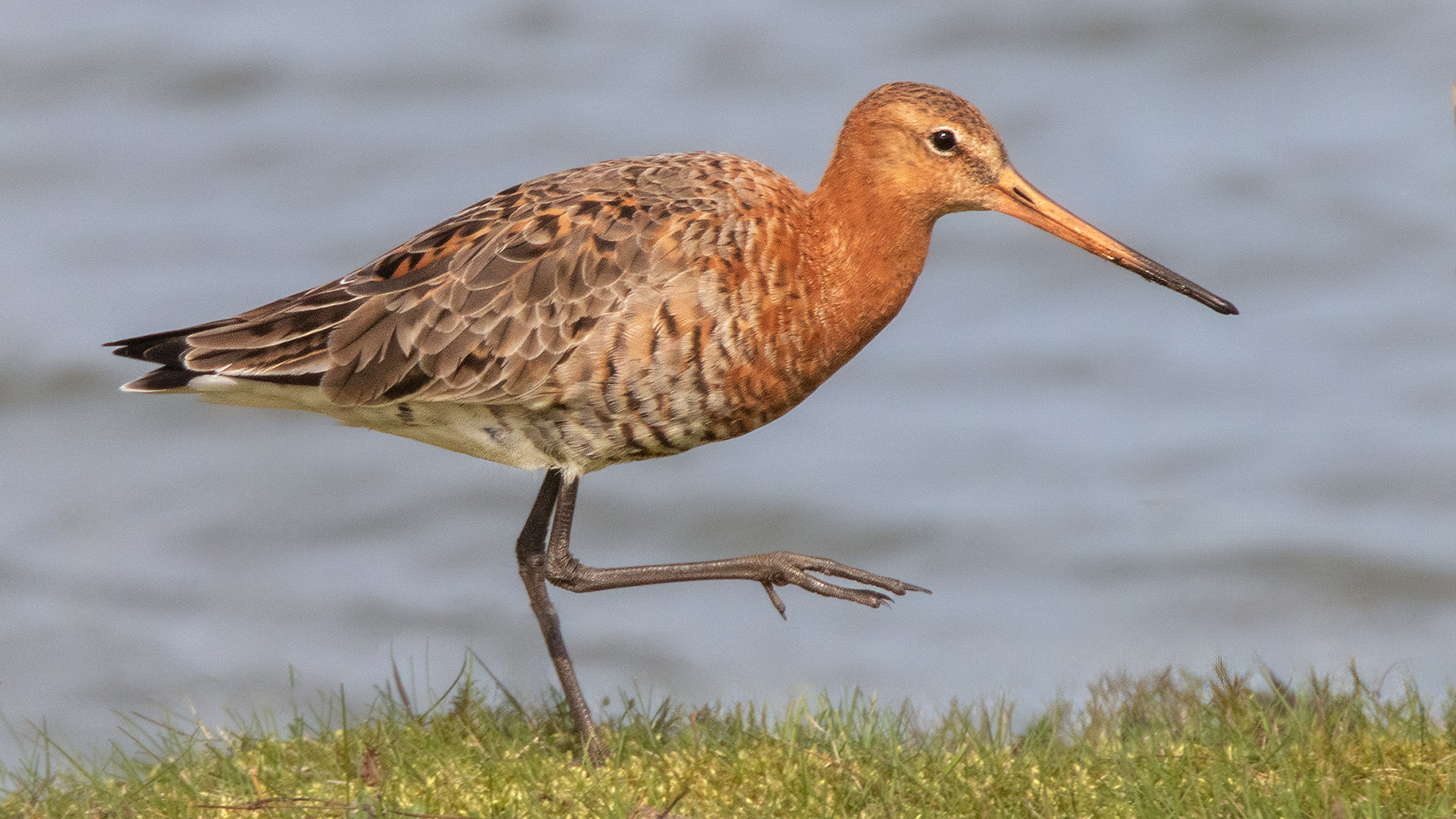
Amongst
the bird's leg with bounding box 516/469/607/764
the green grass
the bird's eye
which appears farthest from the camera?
the bird's leg with bounding box 516/469/607/764

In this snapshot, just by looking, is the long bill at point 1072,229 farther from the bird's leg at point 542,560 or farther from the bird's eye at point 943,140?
the bird's leg at point 542,560

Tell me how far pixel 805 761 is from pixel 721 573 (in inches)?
35.7

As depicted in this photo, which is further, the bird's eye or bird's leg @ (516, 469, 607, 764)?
bird's leg @ (516, 469, 607, 764)

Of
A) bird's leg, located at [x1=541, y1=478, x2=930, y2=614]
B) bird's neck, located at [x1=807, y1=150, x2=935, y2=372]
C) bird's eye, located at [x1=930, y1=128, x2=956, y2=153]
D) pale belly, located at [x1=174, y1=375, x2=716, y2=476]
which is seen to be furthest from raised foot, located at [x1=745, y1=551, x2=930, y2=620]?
bird's eye, located at [x1=930, y1=128, x2=956, y2=153]

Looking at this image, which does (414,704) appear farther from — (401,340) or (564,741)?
(401,340)

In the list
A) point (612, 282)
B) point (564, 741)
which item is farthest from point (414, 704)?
point (612, 282)

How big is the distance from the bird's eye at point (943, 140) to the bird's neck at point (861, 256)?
0.19 meters

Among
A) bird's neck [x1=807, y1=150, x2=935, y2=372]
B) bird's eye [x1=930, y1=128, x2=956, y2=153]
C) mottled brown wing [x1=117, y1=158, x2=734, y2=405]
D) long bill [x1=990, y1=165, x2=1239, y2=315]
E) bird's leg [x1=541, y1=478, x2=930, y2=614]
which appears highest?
bird's eye [x1=930, y1=128, x2=956, y2=153]

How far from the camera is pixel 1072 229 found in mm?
5324

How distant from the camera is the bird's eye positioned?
5.24 metres

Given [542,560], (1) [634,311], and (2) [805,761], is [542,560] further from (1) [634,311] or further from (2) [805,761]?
(2) [805,761]

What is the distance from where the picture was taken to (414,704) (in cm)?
539

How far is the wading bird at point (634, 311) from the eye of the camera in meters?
5.12

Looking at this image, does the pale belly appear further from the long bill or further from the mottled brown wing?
the long bill
